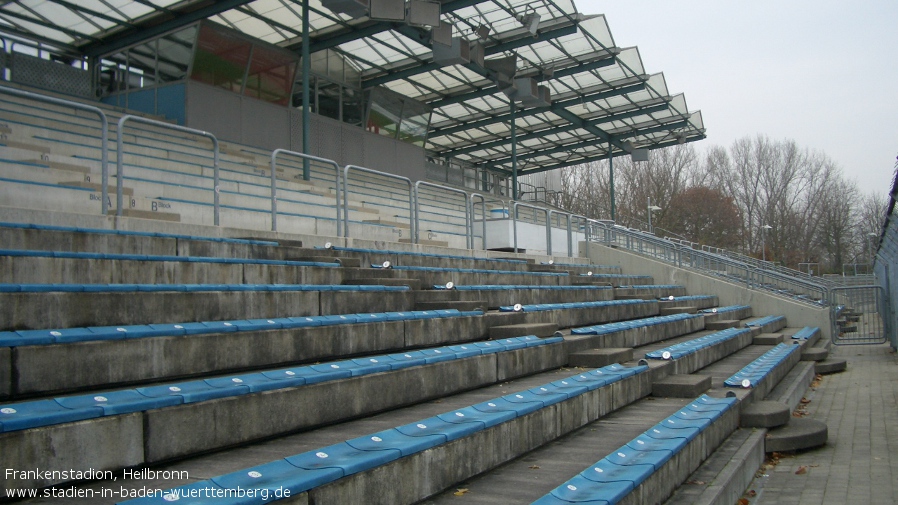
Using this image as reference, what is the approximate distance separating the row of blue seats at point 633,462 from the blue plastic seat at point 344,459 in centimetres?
73

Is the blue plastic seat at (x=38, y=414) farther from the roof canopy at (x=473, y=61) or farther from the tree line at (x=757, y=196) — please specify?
the tree line at (x=757, y=196)

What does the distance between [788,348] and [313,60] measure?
15435 millimetres

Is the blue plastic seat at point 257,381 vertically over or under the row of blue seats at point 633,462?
over

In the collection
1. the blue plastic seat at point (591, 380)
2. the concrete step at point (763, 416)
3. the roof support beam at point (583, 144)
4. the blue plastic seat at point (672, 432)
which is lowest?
the concrete step at point (763, 416)

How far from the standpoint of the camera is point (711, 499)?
3986 millimetres

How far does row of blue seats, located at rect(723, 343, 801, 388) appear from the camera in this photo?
6.80m

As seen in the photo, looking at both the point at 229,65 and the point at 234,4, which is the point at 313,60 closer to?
the point at 229,65

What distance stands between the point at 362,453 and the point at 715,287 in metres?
16.1

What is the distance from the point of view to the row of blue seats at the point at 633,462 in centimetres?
320

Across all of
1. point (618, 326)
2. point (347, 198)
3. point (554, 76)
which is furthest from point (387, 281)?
point (554, 76)

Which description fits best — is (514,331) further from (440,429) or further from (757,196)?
(757,196)

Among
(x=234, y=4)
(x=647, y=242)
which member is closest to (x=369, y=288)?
(x=234, y=4)

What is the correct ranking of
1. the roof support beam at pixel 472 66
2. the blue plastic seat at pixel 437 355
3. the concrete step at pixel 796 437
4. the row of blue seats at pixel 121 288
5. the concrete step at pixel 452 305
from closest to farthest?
the row of blue seats at pixel 121 288
the blue plastic seat at pixel 437 355
the concrete step at pixel 796 437
the concrete step at pixel 452 305
the roof support beam at pixel 472 66

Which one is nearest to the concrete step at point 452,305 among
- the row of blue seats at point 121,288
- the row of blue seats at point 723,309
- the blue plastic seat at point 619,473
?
the row of blue seats at point 121,288
